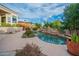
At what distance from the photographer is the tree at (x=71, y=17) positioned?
5.11 ft

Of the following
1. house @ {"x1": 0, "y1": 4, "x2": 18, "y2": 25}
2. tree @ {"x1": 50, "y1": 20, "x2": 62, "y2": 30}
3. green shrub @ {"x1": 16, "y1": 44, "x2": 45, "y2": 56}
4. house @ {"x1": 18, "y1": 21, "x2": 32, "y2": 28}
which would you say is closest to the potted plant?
tree @ {"x1": 50, "y1": 20, "x2": 62, "y2": 30}

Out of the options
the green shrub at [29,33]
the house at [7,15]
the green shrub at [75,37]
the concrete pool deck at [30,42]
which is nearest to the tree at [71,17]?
the green shrub at [75,37]

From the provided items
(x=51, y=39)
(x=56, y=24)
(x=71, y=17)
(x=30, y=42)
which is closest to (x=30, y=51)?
(x=30, y=42)

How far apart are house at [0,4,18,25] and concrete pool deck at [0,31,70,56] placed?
148 mm

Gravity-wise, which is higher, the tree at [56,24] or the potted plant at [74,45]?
the tree at [56,24]

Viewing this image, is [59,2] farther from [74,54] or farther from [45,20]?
[74,54]

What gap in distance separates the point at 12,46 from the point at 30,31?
0.75 ft

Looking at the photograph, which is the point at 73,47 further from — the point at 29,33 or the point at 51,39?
the point at 29,33

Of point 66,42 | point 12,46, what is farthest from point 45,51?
point 12,46

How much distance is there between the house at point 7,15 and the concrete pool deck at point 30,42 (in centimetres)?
15

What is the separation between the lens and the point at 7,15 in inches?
63.2

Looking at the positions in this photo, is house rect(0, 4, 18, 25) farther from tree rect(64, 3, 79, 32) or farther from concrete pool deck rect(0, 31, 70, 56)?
tree rect(64, 3, 79, 32)

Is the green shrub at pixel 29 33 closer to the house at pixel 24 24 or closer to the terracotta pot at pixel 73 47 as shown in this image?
the house at pixel 24 24

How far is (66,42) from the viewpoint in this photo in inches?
61.6
